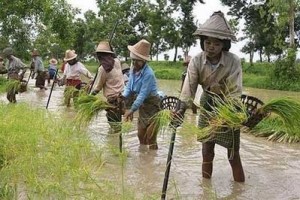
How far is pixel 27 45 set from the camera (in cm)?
3109

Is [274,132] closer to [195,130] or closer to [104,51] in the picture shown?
[104,51]

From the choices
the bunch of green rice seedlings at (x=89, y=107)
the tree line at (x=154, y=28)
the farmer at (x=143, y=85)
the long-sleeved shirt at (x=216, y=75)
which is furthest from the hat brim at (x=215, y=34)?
the tree line at (x=154, y=28)

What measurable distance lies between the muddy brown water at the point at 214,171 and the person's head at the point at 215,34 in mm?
916

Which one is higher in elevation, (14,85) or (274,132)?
(14,85)

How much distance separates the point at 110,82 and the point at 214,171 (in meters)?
2.45

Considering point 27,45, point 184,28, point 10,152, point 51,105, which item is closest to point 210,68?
point 10,152

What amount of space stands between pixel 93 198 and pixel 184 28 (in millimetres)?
34143

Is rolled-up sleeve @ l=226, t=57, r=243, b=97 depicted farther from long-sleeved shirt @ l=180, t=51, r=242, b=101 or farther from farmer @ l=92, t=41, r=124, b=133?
farmer @ l=92, t=41, r=124, b=133

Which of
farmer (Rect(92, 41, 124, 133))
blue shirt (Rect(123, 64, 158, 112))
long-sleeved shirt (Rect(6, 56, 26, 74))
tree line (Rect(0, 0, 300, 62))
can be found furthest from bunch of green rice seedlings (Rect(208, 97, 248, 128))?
tree line (Rect(0, 0, 300, 62))

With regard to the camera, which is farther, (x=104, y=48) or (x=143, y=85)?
(x=104, y=48)

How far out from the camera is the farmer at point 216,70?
4.59 m

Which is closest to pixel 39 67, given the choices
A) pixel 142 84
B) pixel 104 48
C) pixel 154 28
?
pixel 104 48

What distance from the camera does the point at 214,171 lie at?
5.77 meters

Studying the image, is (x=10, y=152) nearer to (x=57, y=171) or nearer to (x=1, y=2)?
(x=57, y=171)
